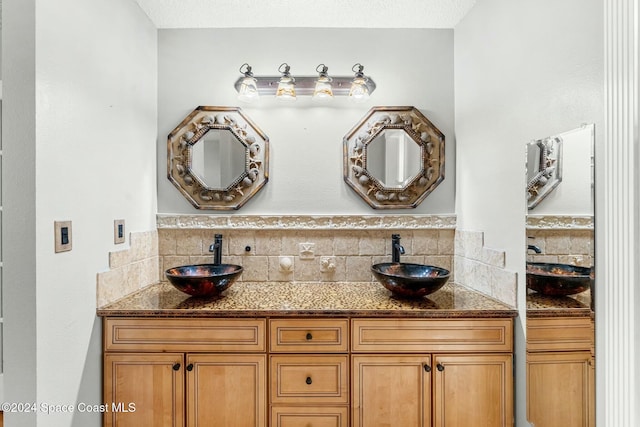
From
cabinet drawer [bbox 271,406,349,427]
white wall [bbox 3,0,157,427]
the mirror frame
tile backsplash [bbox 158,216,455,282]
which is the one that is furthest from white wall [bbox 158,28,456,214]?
cabinet drawer [bbox 271,406,349,427]

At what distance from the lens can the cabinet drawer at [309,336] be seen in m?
1.68

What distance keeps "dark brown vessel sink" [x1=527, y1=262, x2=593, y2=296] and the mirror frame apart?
0.92 feet

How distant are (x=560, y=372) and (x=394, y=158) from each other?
1.48 m

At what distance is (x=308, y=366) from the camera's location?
1.68 metres

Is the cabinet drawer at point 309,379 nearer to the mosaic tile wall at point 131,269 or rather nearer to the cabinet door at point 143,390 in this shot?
the cabinet door at point 143,390

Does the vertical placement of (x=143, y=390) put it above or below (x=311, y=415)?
above

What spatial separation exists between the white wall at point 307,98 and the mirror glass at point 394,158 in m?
0.21

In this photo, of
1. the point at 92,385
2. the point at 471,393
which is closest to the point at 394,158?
the point at 471,393

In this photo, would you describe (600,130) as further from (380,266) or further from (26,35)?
(26,35)

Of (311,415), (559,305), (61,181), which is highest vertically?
(61,181)

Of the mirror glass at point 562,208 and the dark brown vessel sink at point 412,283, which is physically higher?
the mirror glass at point 562,208

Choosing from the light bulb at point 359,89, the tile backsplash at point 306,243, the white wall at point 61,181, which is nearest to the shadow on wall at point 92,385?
the white wall at point 61,181

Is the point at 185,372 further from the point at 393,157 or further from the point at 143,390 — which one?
the point at 393,157

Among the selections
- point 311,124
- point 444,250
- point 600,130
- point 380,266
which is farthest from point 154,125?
point 600,130
